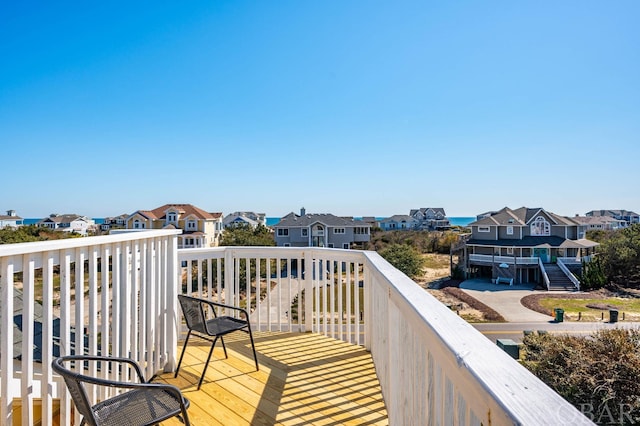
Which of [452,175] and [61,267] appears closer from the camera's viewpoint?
[61,267]

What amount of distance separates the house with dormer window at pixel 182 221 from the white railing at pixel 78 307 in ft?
76.6

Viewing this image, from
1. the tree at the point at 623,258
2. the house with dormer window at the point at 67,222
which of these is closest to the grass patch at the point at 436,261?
the tree at the point at 623,258

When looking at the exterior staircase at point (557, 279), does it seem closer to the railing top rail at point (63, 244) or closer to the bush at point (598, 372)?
the bush at point (598, 372)

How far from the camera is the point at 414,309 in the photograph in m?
1.11

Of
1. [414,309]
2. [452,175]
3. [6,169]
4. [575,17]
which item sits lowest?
[414,309]

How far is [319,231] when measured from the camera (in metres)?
26.7

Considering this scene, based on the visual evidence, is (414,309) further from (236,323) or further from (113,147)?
(113,147)

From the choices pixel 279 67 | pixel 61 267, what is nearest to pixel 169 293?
pixel 61 267

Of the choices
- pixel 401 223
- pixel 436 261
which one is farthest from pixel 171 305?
pixel 401 223

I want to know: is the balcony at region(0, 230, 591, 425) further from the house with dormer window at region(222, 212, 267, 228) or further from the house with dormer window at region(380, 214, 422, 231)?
the house with dormer window at region(380, 214, 422, 231)

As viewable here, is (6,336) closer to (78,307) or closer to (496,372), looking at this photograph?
(78,307)

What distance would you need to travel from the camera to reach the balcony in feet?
2.31

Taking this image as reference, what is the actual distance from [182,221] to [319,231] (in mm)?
11023

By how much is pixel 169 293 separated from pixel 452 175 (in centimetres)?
3099
